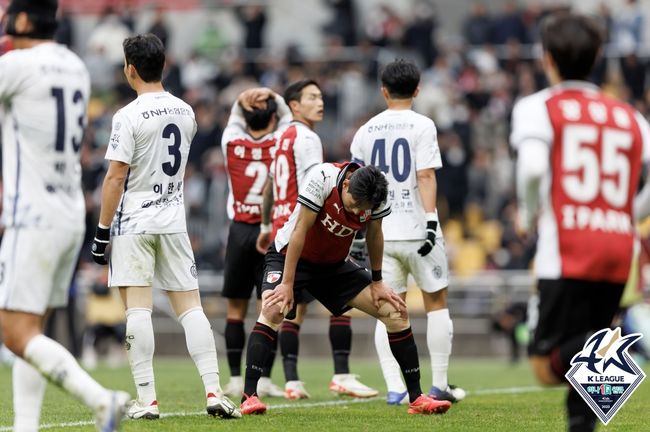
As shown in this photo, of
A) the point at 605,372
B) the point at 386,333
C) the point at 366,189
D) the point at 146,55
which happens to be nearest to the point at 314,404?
the point at 386,333

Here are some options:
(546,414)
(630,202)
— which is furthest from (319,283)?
(630,202)

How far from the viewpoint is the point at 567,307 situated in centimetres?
628

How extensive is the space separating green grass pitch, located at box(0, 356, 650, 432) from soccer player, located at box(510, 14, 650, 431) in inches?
97.8

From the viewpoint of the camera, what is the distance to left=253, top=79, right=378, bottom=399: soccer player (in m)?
11.1

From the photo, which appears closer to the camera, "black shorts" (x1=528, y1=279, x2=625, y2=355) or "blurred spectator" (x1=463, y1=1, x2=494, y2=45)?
"black shorts" (x1=528, y1=279, x2=625, y2=355)

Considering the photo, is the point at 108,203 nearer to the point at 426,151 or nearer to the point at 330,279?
the point at 330,279

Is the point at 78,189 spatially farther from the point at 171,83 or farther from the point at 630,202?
the point at 171,83

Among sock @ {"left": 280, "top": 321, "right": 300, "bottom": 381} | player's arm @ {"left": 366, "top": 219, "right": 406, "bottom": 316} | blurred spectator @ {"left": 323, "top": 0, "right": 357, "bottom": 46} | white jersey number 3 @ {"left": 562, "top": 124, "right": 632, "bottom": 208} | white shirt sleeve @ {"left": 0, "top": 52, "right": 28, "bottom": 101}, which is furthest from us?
blurred spectator @ {"left": 323, "top": 0, "right": 357, "bottom": 46}

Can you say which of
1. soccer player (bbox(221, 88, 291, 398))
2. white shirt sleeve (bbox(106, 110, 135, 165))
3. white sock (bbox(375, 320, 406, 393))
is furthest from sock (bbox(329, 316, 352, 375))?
white shirt sleeve (bbox(106, 110, 135, 165))

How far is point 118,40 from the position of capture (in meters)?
28.6

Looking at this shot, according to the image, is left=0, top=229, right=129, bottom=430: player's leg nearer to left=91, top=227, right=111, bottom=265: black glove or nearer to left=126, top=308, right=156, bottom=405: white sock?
left=91, top=227, right=111, bottom=265: black glove

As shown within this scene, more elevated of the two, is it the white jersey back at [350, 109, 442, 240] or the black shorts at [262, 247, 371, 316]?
the white jersey back at [350, 109, 442, 240]

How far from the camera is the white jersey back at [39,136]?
21.9ft

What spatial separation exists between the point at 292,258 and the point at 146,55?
180 centimetres
